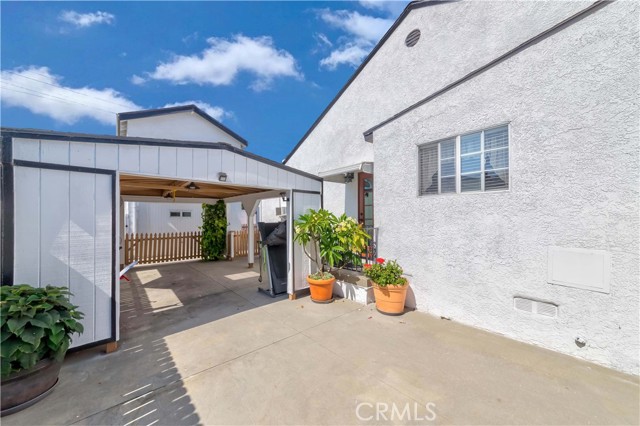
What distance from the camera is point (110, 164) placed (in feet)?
11.6

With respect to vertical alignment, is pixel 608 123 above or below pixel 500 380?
above

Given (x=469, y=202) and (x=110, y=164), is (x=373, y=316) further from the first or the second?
(x=110, y=164)

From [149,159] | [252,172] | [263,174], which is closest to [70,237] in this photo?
[149,159]

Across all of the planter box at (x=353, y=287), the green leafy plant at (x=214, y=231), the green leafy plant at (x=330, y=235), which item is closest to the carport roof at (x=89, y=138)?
the green leafy plant at (x=330, y=235)

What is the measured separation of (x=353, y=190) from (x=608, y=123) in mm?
5545

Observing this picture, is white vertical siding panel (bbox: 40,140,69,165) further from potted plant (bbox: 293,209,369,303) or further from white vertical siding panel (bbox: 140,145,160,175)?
potted plant (bbox: 293,209,369,303)

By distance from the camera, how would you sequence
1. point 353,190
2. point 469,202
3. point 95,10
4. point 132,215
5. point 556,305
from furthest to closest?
1. point 132,215
2. point 353,190
3. point 95,10
4. point 469,202
5. point 556,305

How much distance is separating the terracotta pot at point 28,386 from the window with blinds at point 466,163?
19.5 ft

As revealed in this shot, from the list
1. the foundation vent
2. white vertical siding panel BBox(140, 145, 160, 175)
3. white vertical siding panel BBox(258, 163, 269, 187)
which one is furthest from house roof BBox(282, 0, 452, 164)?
the foundation vent

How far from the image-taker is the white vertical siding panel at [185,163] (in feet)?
13.6

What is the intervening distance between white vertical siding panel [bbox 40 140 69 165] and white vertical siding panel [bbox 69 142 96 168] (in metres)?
0.05

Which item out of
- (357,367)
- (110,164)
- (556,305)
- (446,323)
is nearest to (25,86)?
(110,164)

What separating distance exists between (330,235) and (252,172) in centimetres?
228

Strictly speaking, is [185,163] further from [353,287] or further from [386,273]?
[353,287]
